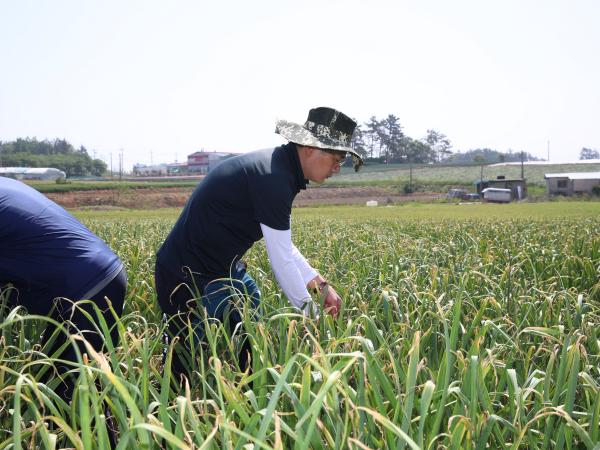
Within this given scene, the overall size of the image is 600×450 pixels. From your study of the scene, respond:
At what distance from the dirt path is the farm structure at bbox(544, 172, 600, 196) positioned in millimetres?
13130

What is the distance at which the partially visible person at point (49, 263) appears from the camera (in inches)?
111

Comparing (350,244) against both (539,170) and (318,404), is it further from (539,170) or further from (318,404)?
(539,170)

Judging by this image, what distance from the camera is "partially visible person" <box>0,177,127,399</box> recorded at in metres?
2.82

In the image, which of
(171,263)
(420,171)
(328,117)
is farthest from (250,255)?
(420,171)

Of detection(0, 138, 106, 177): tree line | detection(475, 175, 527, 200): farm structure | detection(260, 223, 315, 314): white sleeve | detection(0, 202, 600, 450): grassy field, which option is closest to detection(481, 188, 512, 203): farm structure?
detection(475, 175, 527, 200): farm structure

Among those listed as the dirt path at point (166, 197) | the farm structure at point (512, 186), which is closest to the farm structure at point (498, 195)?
the farm structure at point (512, 186)

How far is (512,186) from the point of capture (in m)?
67.4

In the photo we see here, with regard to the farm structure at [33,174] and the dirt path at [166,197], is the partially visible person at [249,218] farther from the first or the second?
the farm structure at [33,174]

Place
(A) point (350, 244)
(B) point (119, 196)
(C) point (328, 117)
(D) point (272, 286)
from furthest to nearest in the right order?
(B) point (119, 196) → (A) point (350, 244) → (D) point (272, 286) → (C) point (328, 117)

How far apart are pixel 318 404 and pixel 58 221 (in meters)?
2.13

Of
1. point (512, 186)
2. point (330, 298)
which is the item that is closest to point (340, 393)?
point (330, 298)

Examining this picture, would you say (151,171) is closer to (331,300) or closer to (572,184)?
(572,184)

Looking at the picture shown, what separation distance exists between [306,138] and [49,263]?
4.96 ft

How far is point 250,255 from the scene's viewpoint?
624 cm
